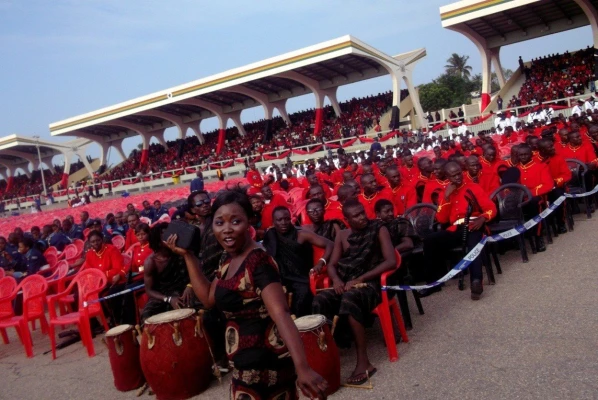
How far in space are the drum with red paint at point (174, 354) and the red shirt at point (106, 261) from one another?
283 centimetres

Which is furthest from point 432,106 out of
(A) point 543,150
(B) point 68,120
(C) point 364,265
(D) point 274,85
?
(C) point 364,265

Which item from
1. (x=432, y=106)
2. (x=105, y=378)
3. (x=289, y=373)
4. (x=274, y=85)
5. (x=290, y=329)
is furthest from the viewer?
(x=432, y=106)

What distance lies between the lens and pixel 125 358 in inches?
185

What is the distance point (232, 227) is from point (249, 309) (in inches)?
14.1

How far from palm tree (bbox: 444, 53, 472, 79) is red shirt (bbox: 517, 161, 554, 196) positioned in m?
72.9

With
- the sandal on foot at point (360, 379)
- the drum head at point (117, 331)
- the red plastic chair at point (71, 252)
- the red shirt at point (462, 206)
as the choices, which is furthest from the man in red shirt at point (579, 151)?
the red plastic chair at point (71, 252)

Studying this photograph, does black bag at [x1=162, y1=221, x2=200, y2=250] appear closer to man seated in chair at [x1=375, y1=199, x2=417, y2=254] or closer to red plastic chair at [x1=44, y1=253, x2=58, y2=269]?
man seated in chair at [x1=375, y1=199, x2=417, y2=254]

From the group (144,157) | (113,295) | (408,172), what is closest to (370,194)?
(408,172)

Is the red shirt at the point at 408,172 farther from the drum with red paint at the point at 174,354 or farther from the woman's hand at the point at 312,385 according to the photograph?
the woman's hand at the point at 312,385

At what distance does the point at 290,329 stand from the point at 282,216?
309 centimetres

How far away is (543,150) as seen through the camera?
7668 millimetres

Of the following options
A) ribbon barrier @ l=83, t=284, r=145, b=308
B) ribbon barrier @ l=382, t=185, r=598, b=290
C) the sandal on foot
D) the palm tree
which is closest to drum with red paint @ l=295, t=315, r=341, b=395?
the sandal on foot

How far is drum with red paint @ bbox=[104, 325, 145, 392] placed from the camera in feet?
15.4

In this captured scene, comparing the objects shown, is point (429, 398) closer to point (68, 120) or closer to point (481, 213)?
point (481, 213)
